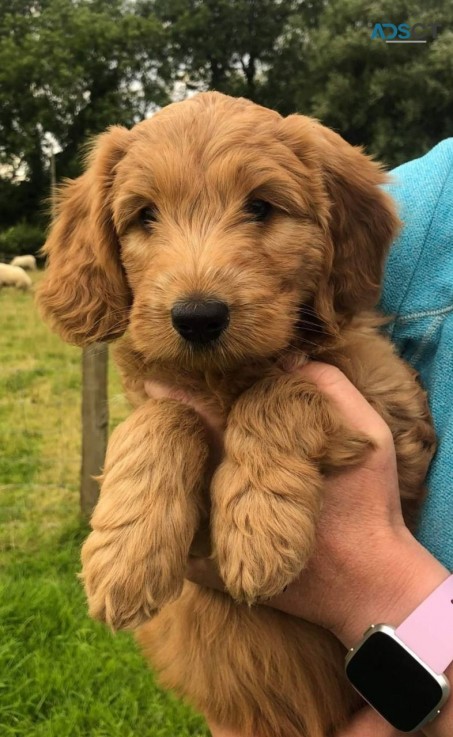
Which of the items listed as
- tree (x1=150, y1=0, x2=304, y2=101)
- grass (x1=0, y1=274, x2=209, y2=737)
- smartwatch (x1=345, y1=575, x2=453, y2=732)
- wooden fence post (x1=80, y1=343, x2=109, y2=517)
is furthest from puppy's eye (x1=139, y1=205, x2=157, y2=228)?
tree (x1=150, y1=0, x2=304, y2=101)

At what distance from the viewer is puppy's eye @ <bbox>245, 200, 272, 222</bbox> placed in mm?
2115

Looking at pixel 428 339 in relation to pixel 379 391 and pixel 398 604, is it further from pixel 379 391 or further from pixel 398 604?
pixel 398 604

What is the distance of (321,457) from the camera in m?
1.83

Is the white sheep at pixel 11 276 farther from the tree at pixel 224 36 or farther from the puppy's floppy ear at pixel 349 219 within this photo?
the tree at pixel 224 36

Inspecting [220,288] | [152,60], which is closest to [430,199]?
[220,288]

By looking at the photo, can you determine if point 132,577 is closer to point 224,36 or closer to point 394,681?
point 394,681

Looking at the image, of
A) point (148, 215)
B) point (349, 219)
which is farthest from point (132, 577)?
point (349, 219)

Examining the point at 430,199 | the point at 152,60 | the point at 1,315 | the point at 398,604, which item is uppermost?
the point at 152,60

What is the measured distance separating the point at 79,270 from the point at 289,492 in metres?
1.17

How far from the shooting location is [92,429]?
5324 mm

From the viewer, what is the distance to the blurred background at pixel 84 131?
3727mm

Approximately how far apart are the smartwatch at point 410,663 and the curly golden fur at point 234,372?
27cm

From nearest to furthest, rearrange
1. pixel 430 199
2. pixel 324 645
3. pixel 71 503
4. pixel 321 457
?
1. pixel 321 457
2. pixel 324 645
3. pixel 430 199
4. pixel 71 503

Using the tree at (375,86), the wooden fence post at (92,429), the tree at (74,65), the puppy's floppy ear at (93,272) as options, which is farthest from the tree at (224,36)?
the puppy's floppy ear at (93,272)
